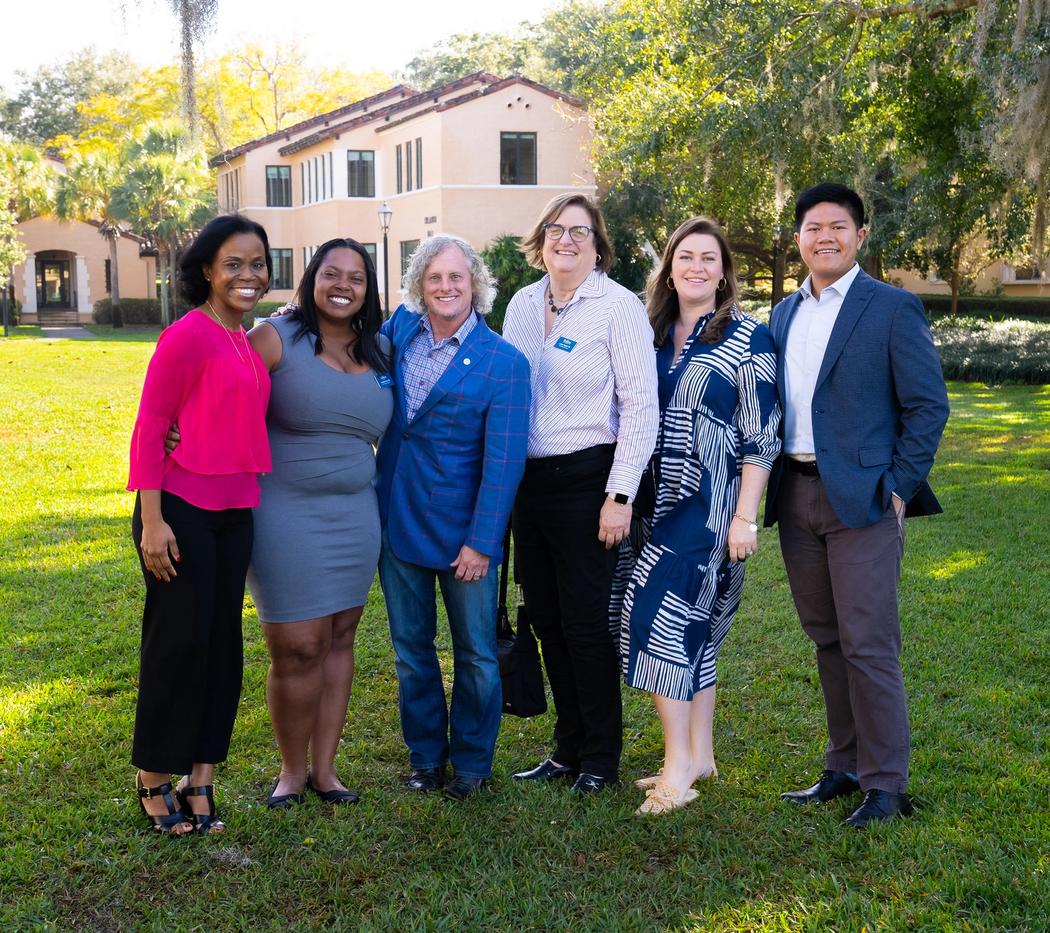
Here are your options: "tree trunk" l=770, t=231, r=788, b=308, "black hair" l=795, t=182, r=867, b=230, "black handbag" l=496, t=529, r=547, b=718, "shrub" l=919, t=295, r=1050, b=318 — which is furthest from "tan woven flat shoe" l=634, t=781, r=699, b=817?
"shrub" l=919, t=295, r=1050, b=318

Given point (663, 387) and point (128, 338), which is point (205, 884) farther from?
point (128, 338)

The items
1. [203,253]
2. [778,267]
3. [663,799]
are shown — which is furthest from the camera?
[778,267]

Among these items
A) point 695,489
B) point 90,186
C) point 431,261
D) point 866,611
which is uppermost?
point 90,186

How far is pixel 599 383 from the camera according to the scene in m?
3.99

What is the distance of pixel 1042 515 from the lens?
9203mm

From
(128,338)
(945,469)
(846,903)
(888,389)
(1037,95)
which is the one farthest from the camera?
(128,338)

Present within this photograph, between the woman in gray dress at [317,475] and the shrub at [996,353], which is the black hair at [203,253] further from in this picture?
the shrub at [996,353]

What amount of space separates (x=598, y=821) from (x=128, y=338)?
3422cm

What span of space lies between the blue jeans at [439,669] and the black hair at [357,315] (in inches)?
26.8

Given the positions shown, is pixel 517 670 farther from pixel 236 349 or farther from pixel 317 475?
pixel 236 349

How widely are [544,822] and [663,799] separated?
0.45 metres

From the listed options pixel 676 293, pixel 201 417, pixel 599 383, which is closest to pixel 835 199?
pixel 676 293

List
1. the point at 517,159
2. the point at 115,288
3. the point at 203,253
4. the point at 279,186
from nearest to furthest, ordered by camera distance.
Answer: the point at 203,253 < the point at 517,159 < the point at 279,186 < the point at 115,288

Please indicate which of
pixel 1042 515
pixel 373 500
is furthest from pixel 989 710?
pixel 1042 515
